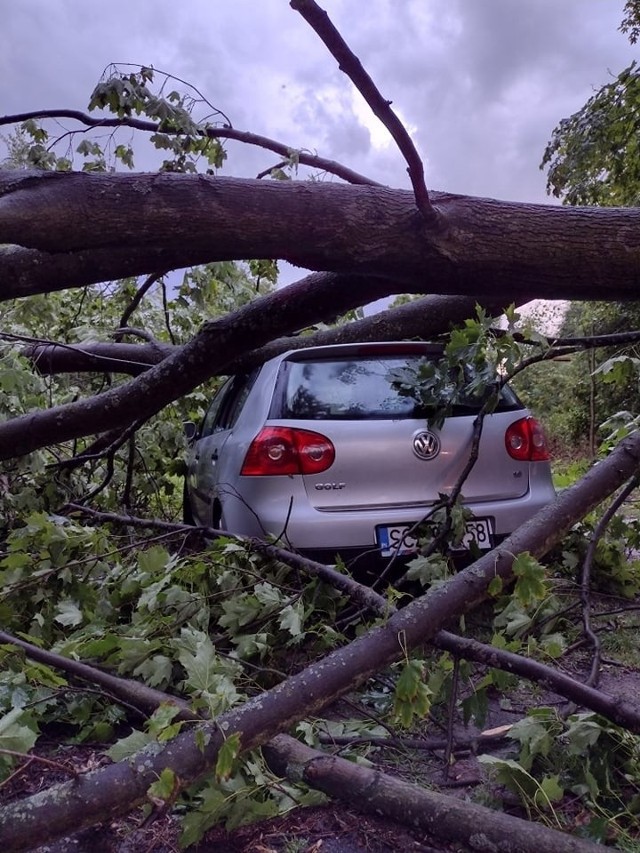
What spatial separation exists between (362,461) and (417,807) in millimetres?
1937

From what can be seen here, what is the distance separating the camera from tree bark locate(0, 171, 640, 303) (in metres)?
2.39

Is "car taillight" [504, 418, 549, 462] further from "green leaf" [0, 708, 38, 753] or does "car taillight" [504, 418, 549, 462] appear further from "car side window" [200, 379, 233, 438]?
"green leaf" [0, 708, 38, 753]

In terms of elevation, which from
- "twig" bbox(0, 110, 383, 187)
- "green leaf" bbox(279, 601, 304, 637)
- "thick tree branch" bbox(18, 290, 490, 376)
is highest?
"twig" bbox(0, 110, 383, 187)

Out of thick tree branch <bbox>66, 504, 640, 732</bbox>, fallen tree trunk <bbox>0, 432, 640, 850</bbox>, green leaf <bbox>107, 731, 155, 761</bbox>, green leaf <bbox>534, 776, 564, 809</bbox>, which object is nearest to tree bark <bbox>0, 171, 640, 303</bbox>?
fallen tree trunk <bbox>0, 432, 640, 850</bbox>

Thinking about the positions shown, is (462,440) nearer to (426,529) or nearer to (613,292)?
(426,529)

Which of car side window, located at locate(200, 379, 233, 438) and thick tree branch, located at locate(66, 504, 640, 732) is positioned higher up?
car side window, located at locate(200, 379, 233, 438)

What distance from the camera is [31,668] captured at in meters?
2.25

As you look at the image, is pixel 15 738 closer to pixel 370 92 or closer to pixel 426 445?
pixel 370 92

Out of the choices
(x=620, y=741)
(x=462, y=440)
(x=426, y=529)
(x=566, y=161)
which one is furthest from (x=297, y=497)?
(x=566, y=161)

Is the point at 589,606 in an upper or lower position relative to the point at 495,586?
lower

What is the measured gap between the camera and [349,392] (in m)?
3.83

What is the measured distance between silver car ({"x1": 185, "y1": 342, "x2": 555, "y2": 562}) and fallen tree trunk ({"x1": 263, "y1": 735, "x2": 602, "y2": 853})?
1.46 m

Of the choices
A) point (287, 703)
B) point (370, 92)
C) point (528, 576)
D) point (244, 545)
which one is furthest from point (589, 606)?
point (370, 92)

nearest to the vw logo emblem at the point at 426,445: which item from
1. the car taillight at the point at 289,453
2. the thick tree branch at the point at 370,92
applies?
the car taillight at the point at 289,453
